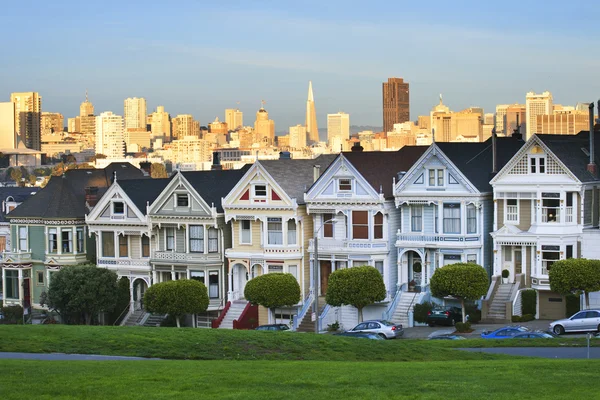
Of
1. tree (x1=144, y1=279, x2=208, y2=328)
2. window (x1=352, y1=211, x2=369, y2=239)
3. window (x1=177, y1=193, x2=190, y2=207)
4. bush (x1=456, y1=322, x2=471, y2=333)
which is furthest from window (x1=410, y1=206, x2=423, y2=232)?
window (x1=177, y1=193, x2=190, y2=207)

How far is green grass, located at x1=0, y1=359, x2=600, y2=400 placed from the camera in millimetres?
26609

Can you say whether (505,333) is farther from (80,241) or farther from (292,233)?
(80,241)

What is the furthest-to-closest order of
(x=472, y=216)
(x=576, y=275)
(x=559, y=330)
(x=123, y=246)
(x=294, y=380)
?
(x=123, y=246)
(x=472, y=216)
(x=576, y=275)
(x=559, y=330)
(x=294, y=380)

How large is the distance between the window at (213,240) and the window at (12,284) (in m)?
13.7

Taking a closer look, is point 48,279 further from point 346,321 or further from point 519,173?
point 519,173

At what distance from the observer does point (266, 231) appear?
6044cm

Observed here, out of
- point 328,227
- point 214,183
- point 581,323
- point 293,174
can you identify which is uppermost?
point 293,174

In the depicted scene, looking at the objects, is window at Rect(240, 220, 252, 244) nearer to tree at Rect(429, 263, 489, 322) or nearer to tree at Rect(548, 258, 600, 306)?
tree at Rect(429, 263, 489, 322)

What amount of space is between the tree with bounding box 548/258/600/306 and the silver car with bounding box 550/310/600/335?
4298 mm

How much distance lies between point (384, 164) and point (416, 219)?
4.08 metres

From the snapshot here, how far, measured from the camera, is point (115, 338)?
3978 cm

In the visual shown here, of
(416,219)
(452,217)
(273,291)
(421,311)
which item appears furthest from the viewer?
(416,219)

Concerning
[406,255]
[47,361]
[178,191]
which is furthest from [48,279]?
[47,361]

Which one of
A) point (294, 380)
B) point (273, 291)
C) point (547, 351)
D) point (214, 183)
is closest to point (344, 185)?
point (273, 291)
